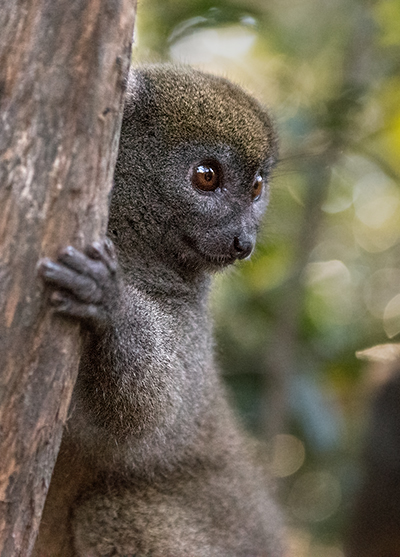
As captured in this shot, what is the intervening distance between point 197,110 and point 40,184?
170 centimetres

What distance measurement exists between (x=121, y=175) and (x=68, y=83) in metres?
1.25

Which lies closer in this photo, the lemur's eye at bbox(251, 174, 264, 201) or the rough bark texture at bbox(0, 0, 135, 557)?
the rough bark texture at bbox(0, 0, 135, 557)

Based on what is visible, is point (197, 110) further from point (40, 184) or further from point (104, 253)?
point (40, 184)

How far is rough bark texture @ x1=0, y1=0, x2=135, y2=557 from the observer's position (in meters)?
2.18

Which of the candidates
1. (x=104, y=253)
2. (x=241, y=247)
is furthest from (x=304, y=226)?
(x=104, y=253)

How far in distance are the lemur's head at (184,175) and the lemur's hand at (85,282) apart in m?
0.89

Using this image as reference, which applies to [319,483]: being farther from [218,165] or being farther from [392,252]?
[218,165]

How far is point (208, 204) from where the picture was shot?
141 inches

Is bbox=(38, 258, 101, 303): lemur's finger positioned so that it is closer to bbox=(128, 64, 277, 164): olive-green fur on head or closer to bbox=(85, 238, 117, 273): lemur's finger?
bbox=(85, 238, 117, 273): lemur's finger

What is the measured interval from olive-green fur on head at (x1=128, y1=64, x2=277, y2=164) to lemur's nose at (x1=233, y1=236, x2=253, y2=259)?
0.47 m

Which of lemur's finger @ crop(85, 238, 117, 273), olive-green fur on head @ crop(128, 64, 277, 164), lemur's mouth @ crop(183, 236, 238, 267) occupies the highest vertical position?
olive-green fur on head @ crop(128, 64, 277, 164)

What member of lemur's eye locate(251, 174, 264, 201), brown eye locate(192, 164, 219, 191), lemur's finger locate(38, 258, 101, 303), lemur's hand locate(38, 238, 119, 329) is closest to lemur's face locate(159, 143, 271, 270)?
brown eye locate(192, 164, 219, 191)

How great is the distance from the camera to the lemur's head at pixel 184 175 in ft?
11.6

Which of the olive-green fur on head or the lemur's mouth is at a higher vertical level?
the olive-green fur on head
